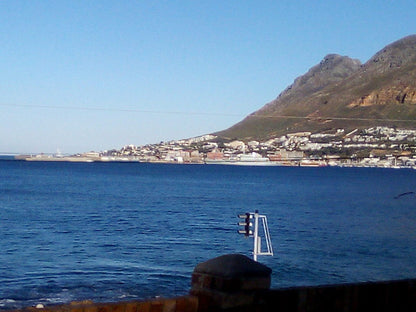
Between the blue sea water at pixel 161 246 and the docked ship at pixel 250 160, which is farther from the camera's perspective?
the blue sea water at pixel 161 246

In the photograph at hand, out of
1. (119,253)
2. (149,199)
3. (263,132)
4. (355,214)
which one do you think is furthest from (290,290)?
(263,132)

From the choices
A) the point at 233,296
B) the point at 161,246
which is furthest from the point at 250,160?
the point at 161,246

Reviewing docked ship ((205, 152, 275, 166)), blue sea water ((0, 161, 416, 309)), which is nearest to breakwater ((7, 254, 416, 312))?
docked ship ((205, 152, 275, 166))

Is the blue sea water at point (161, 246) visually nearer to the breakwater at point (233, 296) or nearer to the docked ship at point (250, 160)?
the docked ship at point (250, 160)

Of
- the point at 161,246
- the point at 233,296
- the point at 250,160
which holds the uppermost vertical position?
the point at 250,160

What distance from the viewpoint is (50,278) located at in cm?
2386

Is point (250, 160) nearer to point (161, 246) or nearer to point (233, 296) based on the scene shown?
point (233, 296)

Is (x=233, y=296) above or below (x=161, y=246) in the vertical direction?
above

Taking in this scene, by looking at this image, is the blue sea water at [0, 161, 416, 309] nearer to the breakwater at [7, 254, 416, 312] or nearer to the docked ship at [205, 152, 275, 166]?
the docked ship at [205, 152, 275, 166]

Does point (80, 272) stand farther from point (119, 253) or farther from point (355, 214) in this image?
point (355, 214)

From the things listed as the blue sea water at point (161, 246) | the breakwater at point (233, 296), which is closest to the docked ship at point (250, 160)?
the blue sea water at point (161, 246)

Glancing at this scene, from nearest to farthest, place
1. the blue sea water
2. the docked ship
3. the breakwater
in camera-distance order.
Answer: the breakwater < the docked ship < the blue sea water

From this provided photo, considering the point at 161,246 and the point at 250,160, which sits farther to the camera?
the point at 161,246

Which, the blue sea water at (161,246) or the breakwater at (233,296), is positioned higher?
the breakwater at (233,296)
